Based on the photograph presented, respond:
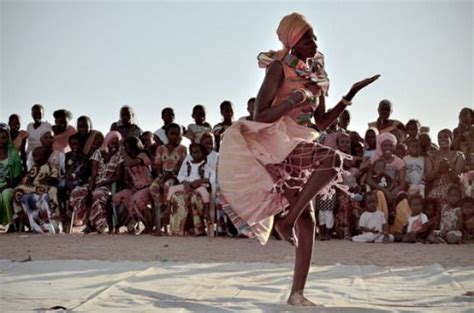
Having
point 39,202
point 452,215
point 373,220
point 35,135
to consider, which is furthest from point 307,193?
point 35,135

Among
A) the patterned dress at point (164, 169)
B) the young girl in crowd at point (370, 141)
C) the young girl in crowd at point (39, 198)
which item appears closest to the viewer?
the young girl in crowd at point (370, 141)

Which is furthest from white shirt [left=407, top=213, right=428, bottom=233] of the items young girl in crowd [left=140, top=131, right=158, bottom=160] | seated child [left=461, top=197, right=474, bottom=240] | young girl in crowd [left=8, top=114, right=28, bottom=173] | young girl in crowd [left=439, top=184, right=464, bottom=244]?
young girl in crowd [left=8, top=114, right=28, bottom=173]

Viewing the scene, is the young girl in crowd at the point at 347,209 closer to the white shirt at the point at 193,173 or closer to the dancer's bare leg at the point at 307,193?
the white shirt at the point at 193,173

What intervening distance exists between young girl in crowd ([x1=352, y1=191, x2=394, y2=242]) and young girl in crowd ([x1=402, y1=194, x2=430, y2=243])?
0.78 feet

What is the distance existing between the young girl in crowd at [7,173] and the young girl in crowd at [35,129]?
0.26m

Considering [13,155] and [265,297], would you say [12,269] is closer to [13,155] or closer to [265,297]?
[265,297]

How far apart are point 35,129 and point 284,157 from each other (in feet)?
24.7

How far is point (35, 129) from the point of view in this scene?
11.7 meters

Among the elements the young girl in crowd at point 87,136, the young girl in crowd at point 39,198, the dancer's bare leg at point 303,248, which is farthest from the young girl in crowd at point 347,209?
the dancer's bare leg at point 303,248

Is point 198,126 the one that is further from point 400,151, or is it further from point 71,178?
point 400,151

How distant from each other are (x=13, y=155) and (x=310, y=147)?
7.40 metres

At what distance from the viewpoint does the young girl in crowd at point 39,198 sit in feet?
35.8

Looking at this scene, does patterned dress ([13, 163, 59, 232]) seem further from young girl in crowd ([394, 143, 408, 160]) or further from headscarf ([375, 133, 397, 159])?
young girl in crowd ([394, 143, 408, 160])

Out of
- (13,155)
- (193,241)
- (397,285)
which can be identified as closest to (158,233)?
(193,241)
